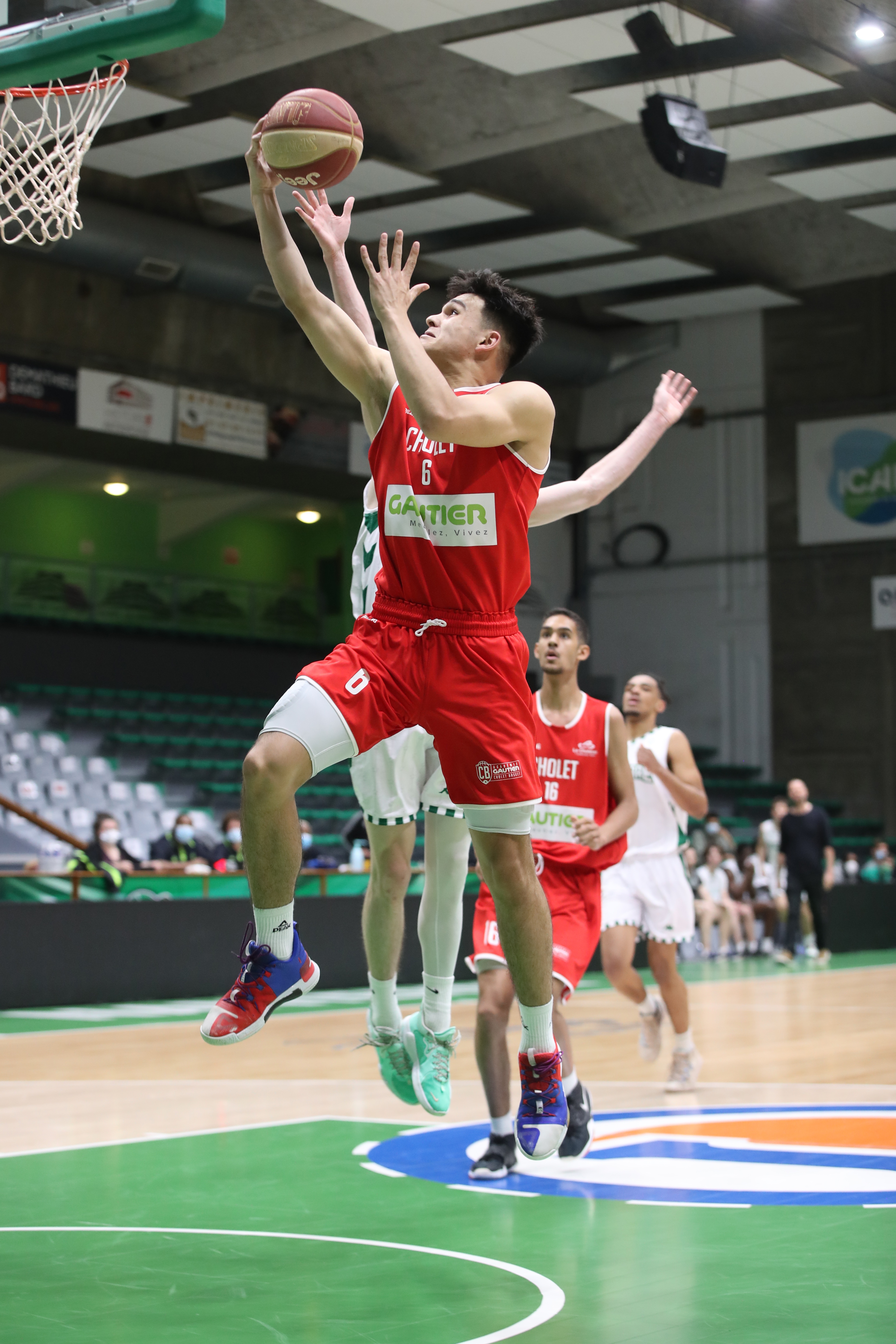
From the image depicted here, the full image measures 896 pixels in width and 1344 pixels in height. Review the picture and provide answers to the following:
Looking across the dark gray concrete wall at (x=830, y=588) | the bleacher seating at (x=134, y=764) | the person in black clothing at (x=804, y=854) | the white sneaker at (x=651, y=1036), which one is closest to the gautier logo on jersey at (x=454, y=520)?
the white sneaker at (x=651, y=1036)

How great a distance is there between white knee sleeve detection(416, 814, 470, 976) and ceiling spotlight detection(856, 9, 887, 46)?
40.1 feet

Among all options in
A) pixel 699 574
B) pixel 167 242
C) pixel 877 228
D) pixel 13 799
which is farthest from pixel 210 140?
pixel 699 574

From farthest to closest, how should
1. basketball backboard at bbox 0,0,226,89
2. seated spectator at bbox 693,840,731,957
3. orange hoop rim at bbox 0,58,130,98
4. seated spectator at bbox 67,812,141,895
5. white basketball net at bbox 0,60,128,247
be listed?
1. seated spectator at bbox 693,840,731,957
2. seated spectator at bbox 67,812,141,895
3. white basketball net at bbox 0,60,128,247
4. orange hoop rim at bbox 0,58,130,98
5. basketball backboard at bbox 0,0,226,89

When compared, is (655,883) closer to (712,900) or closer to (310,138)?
(310,138)

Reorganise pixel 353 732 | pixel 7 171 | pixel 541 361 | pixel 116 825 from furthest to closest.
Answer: pixel 541 361 → pixel 116 825 → pixel 7 171 → pixel 353 732

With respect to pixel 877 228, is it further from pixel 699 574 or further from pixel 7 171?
pixel 7 171

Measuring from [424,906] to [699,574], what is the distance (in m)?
21.3

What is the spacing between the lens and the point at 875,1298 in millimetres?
4348

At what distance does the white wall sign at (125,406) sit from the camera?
65.7 feet

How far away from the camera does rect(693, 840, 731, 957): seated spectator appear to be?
18562 mm

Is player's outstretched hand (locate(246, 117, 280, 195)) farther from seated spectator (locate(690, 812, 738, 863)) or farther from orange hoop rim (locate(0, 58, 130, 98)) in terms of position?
seated spectator (locate(690, 812, 738, 863))

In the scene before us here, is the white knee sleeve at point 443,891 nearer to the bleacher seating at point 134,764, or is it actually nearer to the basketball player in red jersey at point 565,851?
the basketball player in red jersey at point 565,851

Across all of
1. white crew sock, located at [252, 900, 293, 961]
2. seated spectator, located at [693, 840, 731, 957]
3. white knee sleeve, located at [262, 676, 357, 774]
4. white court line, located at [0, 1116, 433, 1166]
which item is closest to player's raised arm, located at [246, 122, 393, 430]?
white knee sleeve, located at [262, 676, 357, 774]

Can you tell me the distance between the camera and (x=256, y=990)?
13.8 ft
